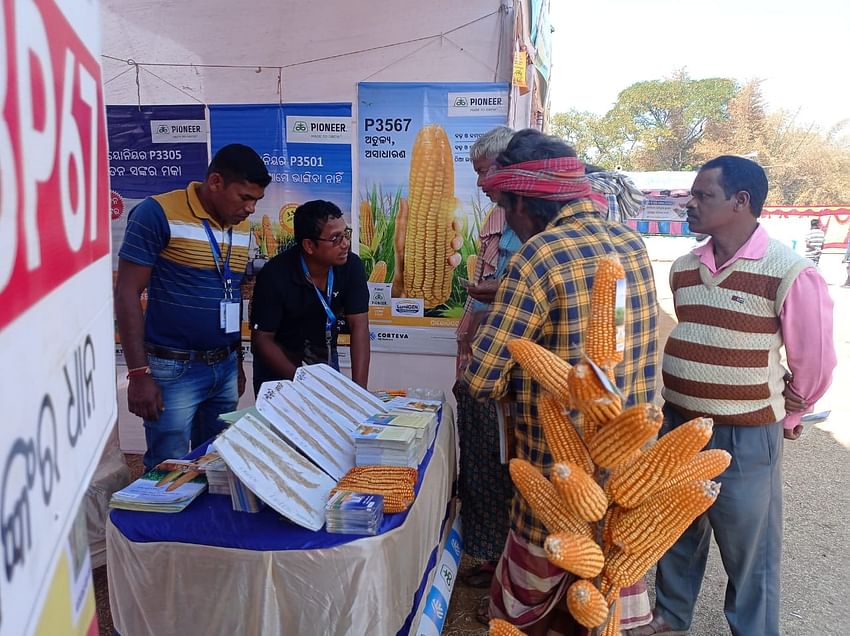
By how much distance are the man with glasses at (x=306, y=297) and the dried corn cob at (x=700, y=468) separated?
1.94 m

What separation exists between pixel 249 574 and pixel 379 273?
2627mm

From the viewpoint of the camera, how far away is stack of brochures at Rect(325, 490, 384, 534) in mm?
1575

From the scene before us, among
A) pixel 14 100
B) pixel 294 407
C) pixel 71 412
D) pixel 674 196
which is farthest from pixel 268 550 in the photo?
pixel 674 196

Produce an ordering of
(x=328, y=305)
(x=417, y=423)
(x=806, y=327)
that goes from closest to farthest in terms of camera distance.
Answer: (x=806, y=327)
(x=417, y=423)
(x=328, y=305)

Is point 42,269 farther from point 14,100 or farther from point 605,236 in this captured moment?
point 605,236

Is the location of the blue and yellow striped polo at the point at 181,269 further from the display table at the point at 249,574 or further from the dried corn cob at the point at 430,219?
the dried corn cob at the point at 430,219

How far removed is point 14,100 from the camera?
1.46ft

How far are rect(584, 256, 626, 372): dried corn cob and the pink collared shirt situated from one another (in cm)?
138

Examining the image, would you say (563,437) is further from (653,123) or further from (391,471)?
(653,123)

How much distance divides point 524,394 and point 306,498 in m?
0.72

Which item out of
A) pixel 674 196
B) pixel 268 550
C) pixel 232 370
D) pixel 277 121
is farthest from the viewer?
pixel 674 196

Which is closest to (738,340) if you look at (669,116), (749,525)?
(749,525)

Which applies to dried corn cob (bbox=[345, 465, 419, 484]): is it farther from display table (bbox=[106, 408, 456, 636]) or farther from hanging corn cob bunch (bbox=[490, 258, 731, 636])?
hanging corn cob bunch (bbox=[490, 258, 731, 636])

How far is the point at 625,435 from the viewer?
3.17 ft
